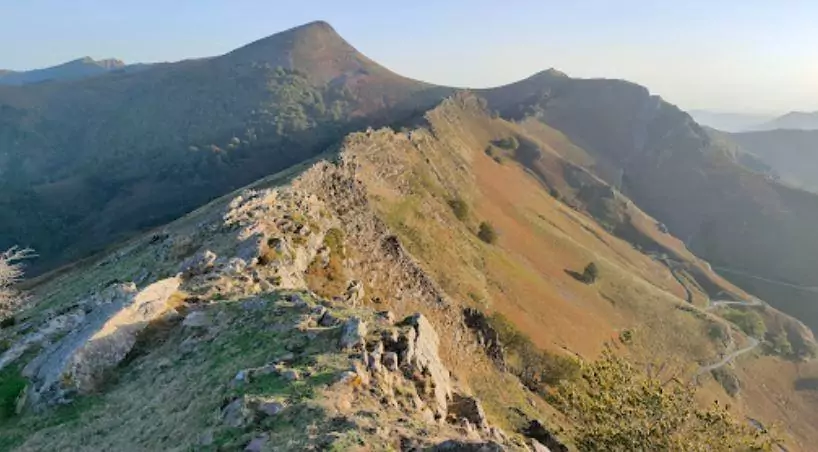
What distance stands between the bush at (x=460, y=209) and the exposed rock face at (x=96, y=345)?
70743mm

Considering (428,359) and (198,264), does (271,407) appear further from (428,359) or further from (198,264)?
(198,264)

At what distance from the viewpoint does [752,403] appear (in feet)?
358

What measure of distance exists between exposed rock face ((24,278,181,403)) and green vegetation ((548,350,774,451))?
20000 mm

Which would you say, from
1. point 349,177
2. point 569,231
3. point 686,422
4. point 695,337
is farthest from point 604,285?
point 686,422

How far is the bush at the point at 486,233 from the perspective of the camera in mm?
99812

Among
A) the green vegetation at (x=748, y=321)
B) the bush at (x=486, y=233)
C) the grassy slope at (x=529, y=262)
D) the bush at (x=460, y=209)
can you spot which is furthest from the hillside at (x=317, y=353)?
the green vegetation at (x=748, y=321)

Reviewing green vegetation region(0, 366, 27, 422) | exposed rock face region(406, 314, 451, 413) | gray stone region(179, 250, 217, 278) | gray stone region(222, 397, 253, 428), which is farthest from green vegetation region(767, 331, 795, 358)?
green vegetation region(0, 366, 27, 422)

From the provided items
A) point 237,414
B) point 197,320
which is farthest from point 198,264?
point 237,414

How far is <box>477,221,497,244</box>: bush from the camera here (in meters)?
99.8

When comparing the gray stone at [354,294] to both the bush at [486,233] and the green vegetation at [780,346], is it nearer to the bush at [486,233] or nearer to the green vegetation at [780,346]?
the bush at [486,233]

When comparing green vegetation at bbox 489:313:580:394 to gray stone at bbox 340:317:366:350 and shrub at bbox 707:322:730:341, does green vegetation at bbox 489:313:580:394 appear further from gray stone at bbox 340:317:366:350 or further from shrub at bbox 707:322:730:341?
shrub at bbox 707:322:730:341

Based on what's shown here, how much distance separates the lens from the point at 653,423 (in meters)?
25.3

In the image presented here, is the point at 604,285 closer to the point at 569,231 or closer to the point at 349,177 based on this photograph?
the point at 569,231

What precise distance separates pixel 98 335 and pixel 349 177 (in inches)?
1542
